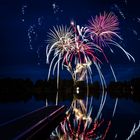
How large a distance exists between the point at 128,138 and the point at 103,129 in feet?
10.2

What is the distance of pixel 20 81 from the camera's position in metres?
→ 156

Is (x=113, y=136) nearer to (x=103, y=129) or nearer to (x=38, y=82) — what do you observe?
(x=103, y=129)

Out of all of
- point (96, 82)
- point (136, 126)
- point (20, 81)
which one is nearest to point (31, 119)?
point (136, 126)

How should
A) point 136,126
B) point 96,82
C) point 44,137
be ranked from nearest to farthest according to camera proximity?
point 44,137 < point 136,126 < point 96,82

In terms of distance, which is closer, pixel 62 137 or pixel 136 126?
pixel 62 137

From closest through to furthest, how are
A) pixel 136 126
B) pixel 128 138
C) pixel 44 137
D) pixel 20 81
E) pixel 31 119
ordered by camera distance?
pixel 128 138
pixel 44 137
pixel 136 126
pixel 31 119
pixel 20 81

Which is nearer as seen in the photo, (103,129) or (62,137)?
(62,137)

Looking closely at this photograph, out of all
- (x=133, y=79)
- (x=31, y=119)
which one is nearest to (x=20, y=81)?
(x=133, y=79)

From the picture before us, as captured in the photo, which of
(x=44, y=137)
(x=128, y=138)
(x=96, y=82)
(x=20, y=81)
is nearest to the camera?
(x=128, y=138)

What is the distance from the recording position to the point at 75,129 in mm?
17422

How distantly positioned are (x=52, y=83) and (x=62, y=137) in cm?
14691

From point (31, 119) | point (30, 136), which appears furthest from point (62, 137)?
point (31, 119)

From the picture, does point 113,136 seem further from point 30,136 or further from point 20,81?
point 20,81

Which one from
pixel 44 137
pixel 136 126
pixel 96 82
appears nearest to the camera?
pixel 44 137
